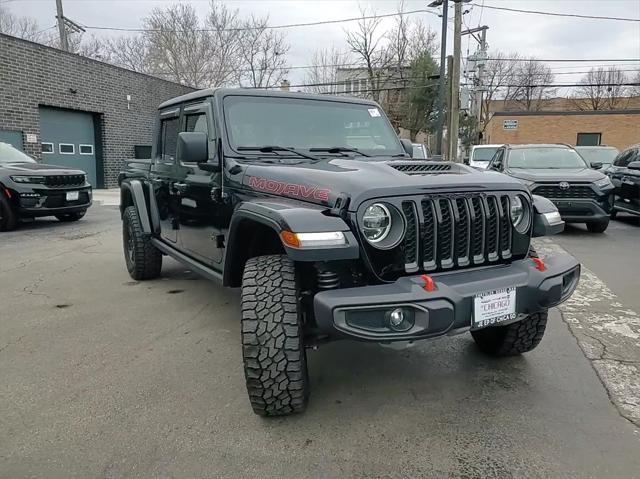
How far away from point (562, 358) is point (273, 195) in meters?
2.28

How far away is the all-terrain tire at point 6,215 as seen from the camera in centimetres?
897

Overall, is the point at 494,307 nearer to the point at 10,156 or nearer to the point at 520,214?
the point at 520,214

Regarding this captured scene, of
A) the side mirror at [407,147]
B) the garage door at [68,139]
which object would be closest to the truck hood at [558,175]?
the side mirror at [407,147]

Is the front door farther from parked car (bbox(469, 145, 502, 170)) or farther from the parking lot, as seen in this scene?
parked car (bbox(469, 145, 502, 170))

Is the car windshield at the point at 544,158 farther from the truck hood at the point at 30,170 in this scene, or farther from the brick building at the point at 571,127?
the brick building at the point at 571,127

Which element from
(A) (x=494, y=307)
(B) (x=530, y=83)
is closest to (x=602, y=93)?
(B) (x=530, y=83)

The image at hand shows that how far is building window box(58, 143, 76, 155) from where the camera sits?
15.6 m

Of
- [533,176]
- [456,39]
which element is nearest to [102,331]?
[533,176]

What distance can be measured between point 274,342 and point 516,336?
1.73 m

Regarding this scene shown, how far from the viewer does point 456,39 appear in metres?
17.2

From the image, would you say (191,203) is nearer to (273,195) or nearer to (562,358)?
(273,195)

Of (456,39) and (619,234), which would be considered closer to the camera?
(619,234)

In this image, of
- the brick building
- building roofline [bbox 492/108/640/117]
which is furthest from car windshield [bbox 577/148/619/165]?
building roofline [bbox 492/108/640/117]

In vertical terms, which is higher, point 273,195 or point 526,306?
point 273,195
